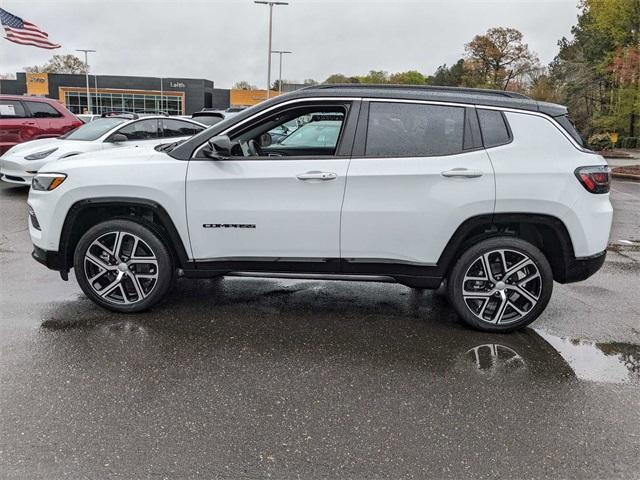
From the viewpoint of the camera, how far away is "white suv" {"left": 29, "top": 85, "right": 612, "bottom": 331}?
4133 mm

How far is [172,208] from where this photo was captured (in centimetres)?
430

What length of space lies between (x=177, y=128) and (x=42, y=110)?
145 inches

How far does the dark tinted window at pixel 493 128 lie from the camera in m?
4.19

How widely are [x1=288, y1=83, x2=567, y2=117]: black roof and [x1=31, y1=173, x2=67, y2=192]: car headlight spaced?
1.92 meters

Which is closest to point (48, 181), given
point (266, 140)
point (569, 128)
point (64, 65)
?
point (266, 140)

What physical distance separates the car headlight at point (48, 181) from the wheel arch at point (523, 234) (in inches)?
124

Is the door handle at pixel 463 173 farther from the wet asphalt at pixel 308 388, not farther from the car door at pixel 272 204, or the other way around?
the wet asphalt at pixel 308 388

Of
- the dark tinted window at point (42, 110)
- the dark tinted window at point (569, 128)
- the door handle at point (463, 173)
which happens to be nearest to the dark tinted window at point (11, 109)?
the dark tinted window at point (42, 110)

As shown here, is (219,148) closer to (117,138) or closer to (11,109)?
(117,138)

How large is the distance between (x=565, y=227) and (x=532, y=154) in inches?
24.4

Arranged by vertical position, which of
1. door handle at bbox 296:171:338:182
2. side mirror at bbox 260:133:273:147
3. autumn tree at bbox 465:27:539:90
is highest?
autumn tree at bbox 465:27:539:90

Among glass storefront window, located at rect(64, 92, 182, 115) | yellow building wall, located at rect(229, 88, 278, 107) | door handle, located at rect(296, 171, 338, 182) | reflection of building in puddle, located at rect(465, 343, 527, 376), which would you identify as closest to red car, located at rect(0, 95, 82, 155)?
door handle, located at rect(296, 171, 338, 182)

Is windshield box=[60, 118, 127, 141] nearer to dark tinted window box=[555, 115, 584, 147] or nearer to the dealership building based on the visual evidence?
dark tinted window box=[555, 115, 584, 147]

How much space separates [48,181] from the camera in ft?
14.5
